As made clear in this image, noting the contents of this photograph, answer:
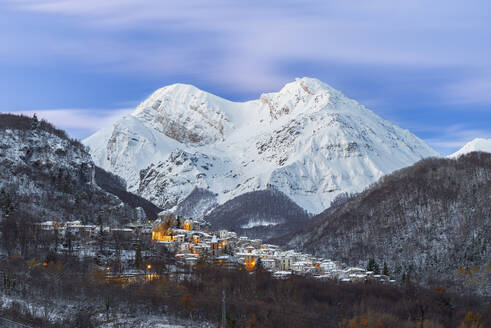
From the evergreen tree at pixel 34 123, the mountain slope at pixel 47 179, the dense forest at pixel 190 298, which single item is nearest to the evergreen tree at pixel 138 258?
the dense forest at pixel 190 298

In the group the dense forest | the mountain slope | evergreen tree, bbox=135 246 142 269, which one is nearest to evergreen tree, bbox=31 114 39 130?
the mountain slope

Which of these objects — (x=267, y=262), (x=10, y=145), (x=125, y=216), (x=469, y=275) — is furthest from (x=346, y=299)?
(x=10, y=145)

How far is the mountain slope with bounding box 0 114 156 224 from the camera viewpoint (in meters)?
161

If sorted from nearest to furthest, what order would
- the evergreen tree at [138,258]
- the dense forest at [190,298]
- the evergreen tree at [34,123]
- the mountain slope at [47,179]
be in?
the dense forest at [190,298] < the evergreen tree at [138,258] < the mountain slope at [47,179] < the evergreen tree at [34,123]

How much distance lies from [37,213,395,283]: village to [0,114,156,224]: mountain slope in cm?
989

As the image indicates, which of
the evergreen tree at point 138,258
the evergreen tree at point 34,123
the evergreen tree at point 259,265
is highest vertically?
the evergreen tree at point 34,123

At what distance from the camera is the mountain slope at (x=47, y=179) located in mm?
161000

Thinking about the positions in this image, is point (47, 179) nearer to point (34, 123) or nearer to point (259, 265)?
point (34, 123)

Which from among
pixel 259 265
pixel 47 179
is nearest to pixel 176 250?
pixel 259 265

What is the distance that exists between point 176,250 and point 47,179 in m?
42.3

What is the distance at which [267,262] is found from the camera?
17812 centimetres

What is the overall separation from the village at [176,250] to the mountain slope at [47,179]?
989 cm

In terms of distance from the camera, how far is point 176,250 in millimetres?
162125

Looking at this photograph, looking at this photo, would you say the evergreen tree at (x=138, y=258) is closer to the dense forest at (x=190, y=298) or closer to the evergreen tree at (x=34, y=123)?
the dense forest at (x=190, y=298)
